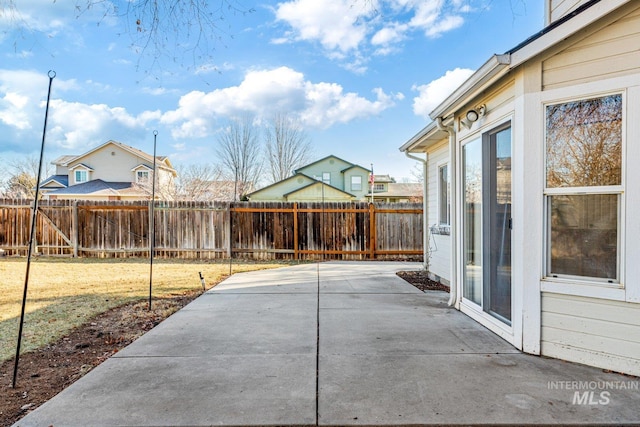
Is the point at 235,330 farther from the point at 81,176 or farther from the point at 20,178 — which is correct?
the point at 20,178

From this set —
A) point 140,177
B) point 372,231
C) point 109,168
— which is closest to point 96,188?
point 109,168

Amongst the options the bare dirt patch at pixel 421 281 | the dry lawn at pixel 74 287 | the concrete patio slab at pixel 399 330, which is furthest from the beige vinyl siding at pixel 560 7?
the dry lawn at pixel 74 287

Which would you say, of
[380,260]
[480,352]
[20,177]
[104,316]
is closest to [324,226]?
[380,260]

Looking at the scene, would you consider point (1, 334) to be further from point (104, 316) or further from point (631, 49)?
point (631, 49)

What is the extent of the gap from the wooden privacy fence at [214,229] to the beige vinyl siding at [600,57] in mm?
7671

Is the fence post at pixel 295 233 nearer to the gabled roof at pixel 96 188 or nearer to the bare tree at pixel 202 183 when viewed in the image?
the bare tree at pixel 202 183

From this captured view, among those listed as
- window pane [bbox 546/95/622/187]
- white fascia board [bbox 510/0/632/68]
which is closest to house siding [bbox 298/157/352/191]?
white fascia board [bbox 510/0/632/68]

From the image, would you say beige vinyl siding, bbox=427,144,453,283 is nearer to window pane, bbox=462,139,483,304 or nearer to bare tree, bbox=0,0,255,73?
window pane, bbox=462,139,483,304

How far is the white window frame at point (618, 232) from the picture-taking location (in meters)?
2.77

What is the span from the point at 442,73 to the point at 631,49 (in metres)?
9.14

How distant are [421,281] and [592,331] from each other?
4148 mm

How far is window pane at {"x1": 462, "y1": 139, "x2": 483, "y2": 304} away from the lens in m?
4.14

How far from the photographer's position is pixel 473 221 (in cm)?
430

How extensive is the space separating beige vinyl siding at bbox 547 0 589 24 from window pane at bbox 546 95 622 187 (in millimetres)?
1469
